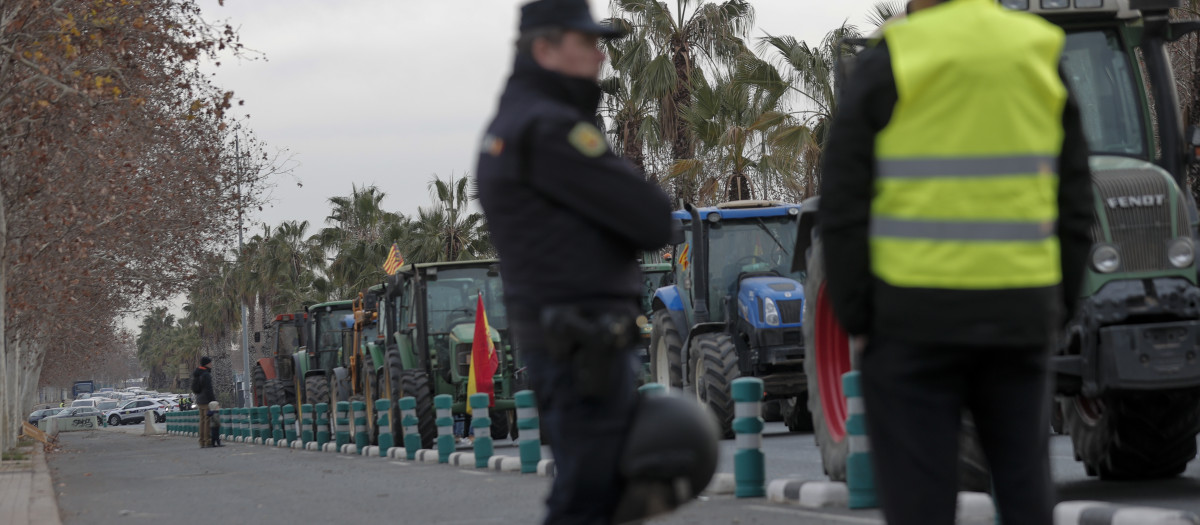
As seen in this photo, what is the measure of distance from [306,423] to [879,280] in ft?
87.3

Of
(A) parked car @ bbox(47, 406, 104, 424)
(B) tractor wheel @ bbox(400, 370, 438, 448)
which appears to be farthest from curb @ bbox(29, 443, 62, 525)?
(A) parked car @ bbox(47, 406, 104, 424)

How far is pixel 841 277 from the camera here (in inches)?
144

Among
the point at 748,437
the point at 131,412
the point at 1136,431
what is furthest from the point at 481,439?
the point at 131,412

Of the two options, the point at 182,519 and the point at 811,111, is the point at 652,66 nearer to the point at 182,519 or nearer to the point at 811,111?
the point at 811,111

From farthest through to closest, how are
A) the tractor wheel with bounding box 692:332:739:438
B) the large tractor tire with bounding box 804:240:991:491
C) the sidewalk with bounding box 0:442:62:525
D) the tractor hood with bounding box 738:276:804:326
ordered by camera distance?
the tractor hood with bounding box 738:276:804:326 → the tractor wheel with bounding box 692:332:739:438 → the sidewalk with bounding box 0:442:62:525 → the large tractor tire with bounding box 804:240:991:491

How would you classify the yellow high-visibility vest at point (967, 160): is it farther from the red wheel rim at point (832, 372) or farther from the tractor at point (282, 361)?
the tractor at point (282, 361)

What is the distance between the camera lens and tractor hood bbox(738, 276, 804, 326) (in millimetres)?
16266

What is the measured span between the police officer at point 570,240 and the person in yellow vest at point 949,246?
1.66 ft

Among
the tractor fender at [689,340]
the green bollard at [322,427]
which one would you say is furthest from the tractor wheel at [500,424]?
the tractor fender at [689,340]

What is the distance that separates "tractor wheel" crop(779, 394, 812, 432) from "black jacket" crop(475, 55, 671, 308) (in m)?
14.8

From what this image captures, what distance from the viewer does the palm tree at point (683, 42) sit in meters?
33.3

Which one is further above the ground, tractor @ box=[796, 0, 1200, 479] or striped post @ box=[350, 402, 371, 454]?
tractor @ box=[796, 0, 1200, 479]

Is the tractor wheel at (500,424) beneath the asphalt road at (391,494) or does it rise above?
above

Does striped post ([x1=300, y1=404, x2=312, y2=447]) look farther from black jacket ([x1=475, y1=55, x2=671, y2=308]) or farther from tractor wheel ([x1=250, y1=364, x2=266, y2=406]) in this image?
black jacket ([x1=475, y1=55, x2=671, y2=308])
